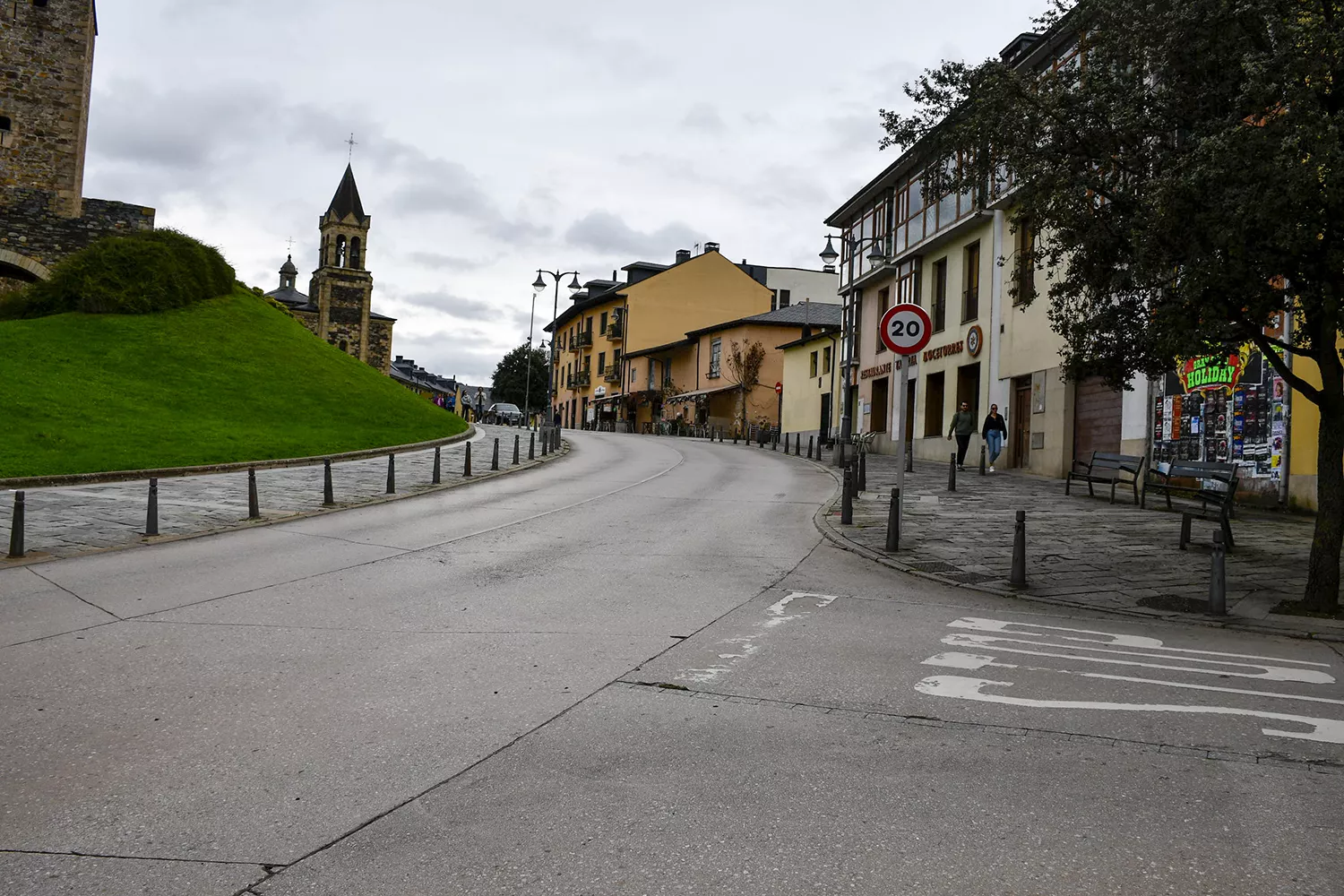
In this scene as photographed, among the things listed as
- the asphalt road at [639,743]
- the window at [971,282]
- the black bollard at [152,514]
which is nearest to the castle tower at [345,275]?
the window at [971,282]

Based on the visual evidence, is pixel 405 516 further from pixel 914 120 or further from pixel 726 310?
pixel 726 310

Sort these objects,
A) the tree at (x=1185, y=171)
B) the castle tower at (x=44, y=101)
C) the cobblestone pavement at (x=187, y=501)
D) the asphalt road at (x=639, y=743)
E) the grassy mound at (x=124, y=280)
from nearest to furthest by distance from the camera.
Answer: the asphalt road at (x=639, y=743)
the tree at (x=1185, y=171)
the cobblestone pavement at (x=187, y=501)
the grassy mound at (x=124, y=280)
the castle tower at (x=44, y=101)

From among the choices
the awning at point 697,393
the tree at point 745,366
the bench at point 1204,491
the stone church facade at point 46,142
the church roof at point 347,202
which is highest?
the church roof at point 347,202

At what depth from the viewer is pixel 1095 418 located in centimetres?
2369

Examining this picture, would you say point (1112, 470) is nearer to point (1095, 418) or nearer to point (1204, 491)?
point (1095, 418)

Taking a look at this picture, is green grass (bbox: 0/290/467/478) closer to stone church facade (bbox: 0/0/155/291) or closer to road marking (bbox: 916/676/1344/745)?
stone church facade (bbox: 0/0/155/291)

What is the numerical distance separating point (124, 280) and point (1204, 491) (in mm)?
33890

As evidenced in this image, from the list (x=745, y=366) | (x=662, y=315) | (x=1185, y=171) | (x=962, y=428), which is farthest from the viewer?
(x=662, y=315)

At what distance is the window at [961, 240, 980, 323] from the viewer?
1217 inches

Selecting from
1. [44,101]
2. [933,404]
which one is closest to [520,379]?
[44,101]

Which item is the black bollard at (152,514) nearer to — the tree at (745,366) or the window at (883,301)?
the window at (883,301)

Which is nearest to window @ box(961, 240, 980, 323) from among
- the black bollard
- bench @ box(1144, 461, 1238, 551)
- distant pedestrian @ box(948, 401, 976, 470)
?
distant pedestrian @ box(948, 401, 976, 470)

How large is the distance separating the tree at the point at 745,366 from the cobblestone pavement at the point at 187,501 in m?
32.8

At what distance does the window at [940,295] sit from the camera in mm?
33188
